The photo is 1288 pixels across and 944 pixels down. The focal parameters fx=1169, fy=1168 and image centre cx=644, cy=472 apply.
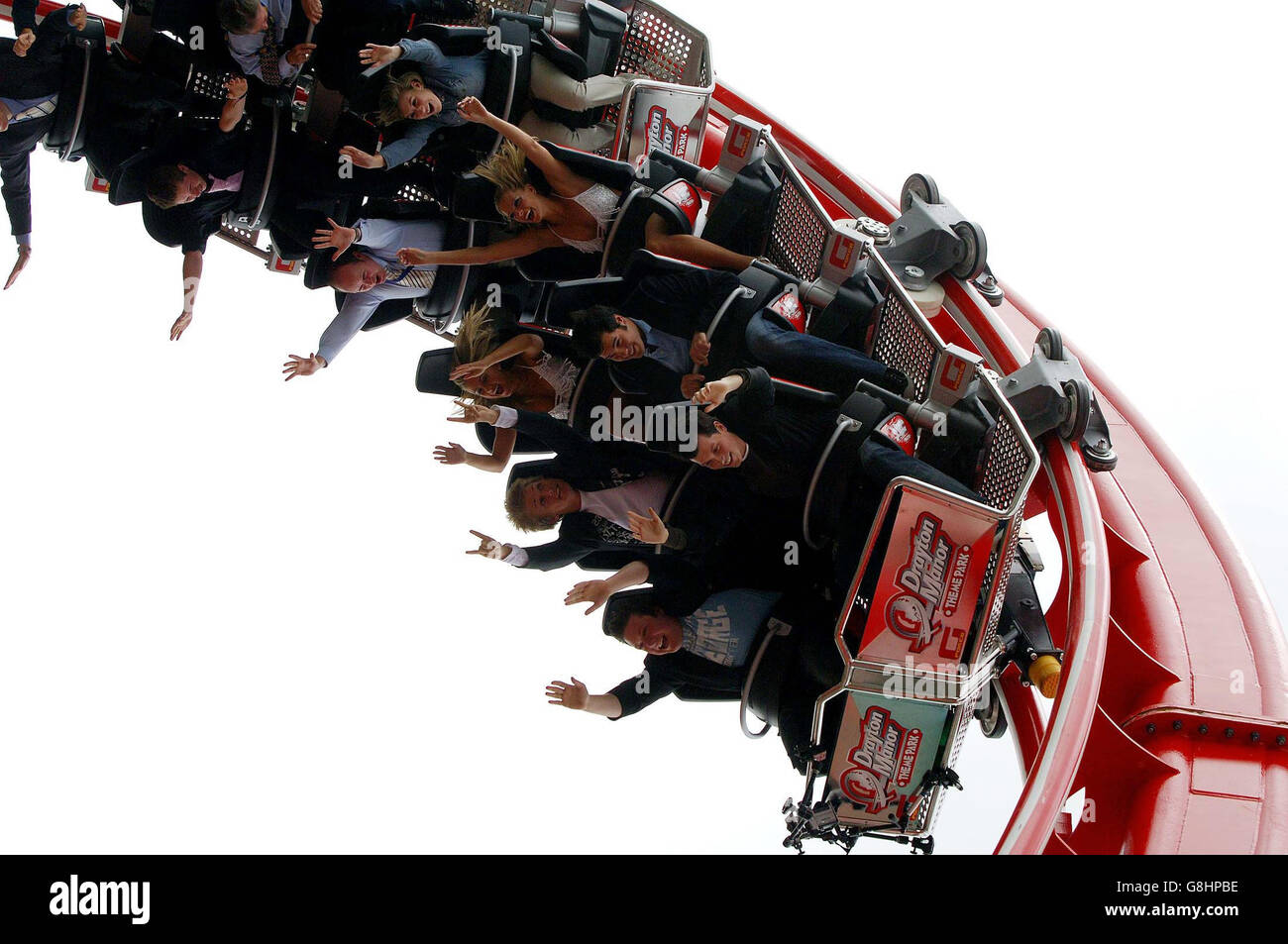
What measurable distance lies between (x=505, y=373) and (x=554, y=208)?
3.05 feet

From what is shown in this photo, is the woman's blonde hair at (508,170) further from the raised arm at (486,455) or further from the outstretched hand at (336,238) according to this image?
the raised arm at (486,455)

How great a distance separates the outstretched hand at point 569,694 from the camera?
5387mm

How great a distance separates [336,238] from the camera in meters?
5.91

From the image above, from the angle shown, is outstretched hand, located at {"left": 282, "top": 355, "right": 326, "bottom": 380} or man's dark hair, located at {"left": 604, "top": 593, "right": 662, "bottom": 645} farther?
outstretched hand, located at {"left": 282, "top": 355, "right": 326, "bottom": 380}

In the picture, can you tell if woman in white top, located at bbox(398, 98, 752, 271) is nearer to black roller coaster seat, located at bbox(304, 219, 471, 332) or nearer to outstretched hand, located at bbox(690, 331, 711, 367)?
black roller coaster seat, located at bbox(304, 219, 471, 332)

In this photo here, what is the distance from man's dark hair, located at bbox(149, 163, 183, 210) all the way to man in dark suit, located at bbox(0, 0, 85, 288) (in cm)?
70

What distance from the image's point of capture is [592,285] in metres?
5.83

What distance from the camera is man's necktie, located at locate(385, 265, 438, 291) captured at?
20.9 ft

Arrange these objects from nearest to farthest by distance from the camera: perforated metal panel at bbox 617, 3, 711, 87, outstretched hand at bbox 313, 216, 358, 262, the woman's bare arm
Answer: outstretched hand at bbox 313, 216, 358, 262
the woman's bare arm
perforated metal panel at bbox 617, 3, 711, 87

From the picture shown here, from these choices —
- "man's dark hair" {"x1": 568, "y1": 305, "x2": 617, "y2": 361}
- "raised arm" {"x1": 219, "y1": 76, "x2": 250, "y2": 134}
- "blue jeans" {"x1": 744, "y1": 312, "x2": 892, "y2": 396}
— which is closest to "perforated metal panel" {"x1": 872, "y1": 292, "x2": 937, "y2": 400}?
"blue jeans" {"x1": 744, "y1": 312, "x2": 892, "y2": 396}

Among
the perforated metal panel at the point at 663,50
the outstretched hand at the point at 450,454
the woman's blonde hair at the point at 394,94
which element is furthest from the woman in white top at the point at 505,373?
the perforated metal panel at the point at 663,50

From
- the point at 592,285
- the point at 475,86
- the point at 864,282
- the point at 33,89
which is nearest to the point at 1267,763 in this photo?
the point at 864,282

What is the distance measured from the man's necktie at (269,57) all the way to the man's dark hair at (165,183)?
784 millimetres
